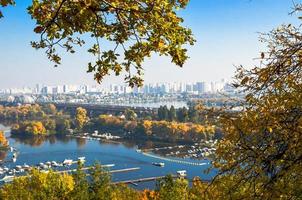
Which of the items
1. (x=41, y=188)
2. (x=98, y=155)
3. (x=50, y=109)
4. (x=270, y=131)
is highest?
(x=270, y=131)

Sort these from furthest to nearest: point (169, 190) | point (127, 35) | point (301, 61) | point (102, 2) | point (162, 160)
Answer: point (162, 160) → point (169, 190) → point (301, 61) → point (127, 35) → point (102, 2)

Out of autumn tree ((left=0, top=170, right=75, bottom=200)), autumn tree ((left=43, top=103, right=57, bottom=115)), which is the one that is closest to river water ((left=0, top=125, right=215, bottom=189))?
autumn tree ((left=0, top=170, right=75, bottom=200))

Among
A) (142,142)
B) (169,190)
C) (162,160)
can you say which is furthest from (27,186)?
(142,142)

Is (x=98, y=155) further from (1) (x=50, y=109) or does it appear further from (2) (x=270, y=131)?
(1) (x=50, y=109)

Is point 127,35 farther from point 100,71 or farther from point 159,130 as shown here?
point 159,130

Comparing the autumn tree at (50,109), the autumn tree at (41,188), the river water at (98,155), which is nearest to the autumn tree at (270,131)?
the autumn tree at (41,188)

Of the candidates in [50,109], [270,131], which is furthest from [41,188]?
[50,109]
